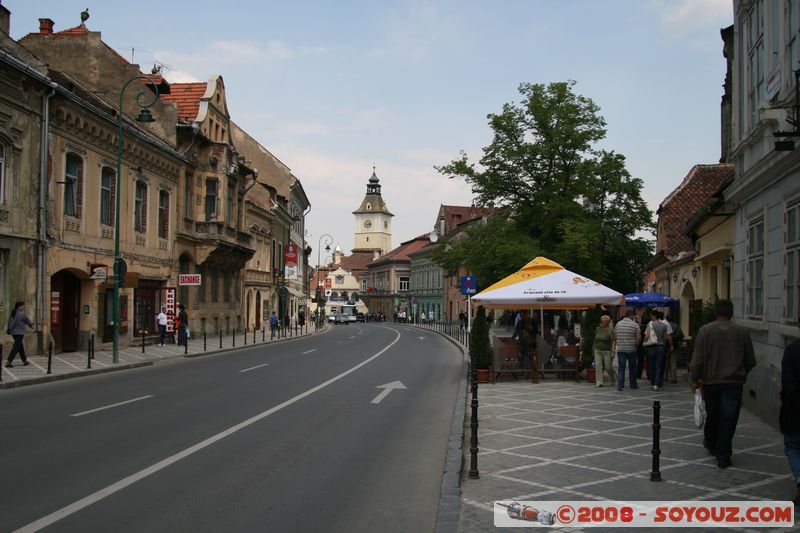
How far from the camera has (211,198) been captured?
41.1 m

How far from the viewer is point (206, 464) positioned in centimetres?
845

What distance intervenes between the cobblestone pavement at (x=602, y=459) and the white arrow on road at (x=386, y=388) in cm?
214

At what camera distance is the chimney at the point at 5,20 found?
2327cm

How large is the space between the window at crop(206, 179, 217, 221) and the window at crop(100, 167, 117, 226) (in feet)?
34.5

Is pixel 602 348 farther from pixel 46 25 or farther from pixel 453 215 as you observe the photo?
pixel 453 215

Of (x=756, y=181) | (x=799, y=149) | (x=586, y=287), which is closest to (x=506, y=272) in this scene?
(x=586, y=287)

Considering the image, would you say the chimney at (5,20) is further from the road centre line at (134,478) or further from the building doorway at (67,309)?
the road centre line at (134,478)

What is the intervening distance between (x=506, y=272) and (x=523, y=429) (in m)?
27.3

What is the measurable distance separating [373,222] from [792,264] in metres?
159

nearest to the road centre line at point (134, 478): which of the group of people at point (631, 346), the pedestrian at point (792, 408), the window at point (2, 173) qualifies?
the pedestrian at point (792, 408)

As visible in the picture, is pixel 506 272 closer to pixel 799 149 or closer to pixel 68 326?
pixel 68 326

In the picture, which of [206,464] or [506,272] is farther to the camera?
[506,272]

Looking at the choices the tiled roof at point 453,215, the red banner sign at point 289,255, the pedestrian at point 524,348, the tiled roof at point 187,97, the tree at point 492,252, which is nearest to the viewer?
the pedestrian at point 524,348

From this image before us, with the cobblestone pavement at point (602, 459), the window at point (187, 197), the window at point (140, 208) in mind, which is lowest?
the cobblestone pavement at point (602, 459)
